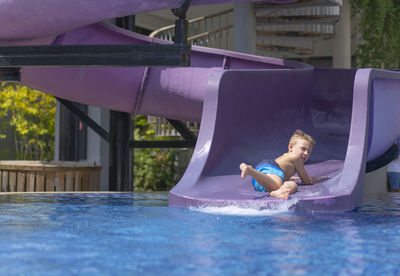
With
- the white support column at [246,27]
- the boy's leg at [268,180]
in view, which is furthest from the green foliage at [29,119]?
the boy's leg at [268,180]

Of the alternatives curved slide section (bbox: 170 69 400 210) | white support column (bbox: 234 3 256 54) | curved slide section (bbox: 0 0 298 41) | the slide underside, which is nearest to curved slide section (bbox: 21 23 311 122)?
the slide underside

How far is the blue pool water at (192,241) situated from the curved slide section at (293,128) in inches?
8.9

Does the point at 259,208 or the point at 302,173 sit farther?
the point at 302,173

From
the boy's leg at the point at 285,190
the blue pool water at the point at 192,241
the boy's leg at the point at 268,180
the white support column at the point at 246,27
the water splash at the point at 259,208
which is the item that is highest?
the white support column at the point at 246,27

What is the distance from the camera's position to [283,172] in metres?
5.15

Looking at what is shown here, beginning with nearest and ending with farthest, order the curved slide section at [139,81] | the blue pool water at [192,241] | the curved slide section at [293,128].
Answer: the blue pool water at [192,241], the curved slide section at [293,128], the curved slide section at [139,81]

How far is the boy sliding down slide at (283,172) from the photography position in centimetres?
471

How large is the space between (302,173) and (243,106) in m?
1.52

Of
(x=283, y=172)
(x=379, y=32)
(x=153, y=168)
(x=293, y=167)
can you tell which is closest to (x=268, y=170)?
(x=283, y=172)

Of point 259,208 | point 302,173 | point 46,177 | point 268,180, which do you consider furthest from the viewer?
point 46,177

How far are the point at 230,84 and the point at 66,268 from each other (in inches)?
154

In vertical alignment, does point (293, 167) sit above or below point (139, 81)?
below

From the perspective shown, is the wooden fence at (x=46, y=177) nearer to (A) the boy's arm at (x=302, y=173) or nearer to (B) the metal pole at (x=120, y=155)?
(B) the metal pole at (x=120, y=155)

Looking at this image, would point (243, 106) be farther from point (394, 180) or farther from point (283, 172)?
point (394, 180)
